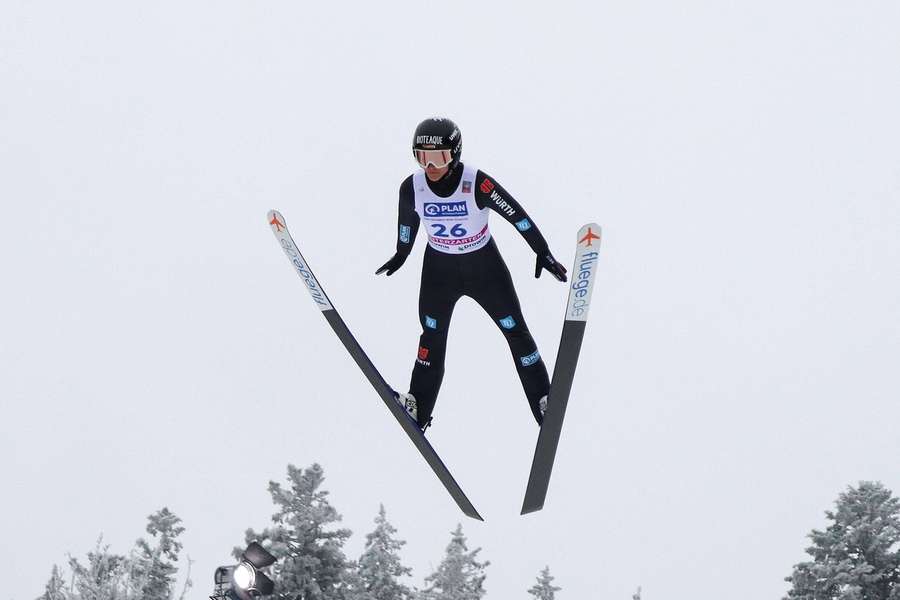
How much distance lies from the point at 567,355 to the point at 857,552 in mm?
11039

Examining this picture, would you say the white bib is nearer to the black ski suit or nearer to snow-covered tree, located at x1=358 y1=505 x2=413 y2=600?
the black ski suit

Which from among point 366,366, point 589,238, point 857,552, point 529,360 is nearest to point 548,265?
point 589,238

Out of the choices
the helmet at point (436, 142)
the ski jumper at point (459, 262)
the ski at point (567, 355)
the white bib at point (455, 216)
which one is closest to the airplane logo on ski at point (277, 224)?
the ski jumper at point (459, 262)

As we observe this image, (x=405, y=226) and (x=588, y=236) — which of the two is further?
(x=405, y=226)

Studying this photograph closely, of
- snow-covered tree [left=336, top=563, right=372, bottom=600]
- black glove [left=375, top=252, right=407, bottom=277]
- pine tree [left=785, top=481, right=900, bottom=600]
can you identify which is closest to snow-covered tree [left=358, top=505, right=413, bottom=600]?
snow-covered tree [left=336, top=563, right=372, bottom=600]

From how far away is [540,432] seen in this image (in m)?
7.82

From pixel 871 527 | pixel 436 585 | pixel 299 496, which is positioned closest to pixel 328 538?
pixel 299 496

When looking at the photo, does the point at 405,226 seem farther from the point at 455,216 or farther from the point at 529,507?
the point at 529,507

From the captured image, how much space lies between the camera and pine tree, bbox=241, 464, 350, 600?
1719 centimetres

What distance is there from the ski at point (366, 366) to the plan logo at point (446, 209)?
4.99 ft

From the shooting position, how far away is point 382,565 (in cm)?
1948

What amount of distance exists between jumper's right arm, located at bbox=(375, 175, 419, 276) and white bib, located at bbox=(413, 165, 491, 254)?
86mm

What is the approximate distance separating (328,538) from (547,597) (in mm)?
5410

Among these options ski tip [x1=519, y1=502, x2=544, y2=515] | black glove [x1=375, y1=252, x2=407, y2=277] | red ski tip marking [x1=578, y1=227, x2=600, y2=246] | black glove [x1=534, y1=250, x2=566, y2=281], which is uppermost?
black glove [x1=375, y1=252, x2=407, y2=277]
